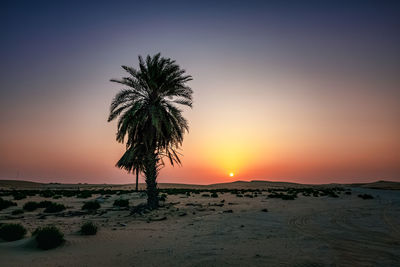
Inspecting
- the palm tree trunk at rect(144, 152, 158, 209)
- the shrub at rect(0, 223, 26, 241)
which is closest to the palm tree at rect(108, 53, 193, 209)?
the palm tree trunk at rect(144, 152, 158, 209)

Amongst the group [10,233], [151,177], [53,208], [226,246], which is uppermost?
[151,177]

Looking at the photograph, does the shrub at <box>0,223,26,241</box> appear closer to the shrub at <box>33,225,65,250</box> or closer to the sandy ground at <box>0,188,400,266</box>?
the sandy ground at <box>0,188,400,266</box>

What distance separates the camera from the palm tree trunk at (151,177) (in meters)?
16.7

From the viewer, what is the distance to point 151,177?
16.9m

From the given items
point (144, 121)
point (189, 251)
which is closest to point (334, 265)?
point (189, 251)

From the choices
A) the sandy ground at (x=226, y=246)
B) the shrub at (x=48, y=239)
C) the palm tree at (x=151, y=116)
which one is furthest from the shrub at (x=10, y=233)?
the palm tree at (x=151, y=116)

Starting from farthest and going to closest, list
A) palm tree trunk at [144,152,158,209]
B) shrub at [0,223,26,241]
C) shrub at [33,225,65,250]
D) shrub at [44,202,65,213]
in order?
palm tree trunk at [144,152,158,209]
shrub at [44,202,65,213]
shrub at [0,223,26,241]
shrub at [33,225,65,250]

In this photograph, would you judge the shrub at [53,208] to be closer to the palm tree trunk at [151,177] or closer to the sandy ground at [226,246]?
the palm tree trunk at [151,177]

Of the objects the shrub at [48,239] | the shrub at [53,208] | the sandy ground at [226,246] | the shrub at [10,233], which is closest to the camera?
the sandy ground at [226,246]

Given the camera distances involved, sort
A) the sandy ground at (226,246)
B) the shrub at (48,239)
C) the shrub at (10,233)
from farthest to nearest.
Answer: the shrub at (10,233), the shrub at (48,239), the sandy ground at (226,246)

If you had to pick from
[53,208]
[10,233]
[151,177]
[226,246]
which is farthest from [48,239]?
[53,208]

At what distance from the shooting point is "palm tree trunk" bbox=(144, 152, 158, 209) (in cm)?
1669

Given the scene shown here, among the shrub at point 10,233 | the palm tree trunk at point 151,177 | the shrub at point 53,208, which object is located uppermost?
the palm tree trunk at point 151,177

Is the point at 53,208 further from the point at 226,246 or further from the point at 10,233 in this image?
the point at 226,246
